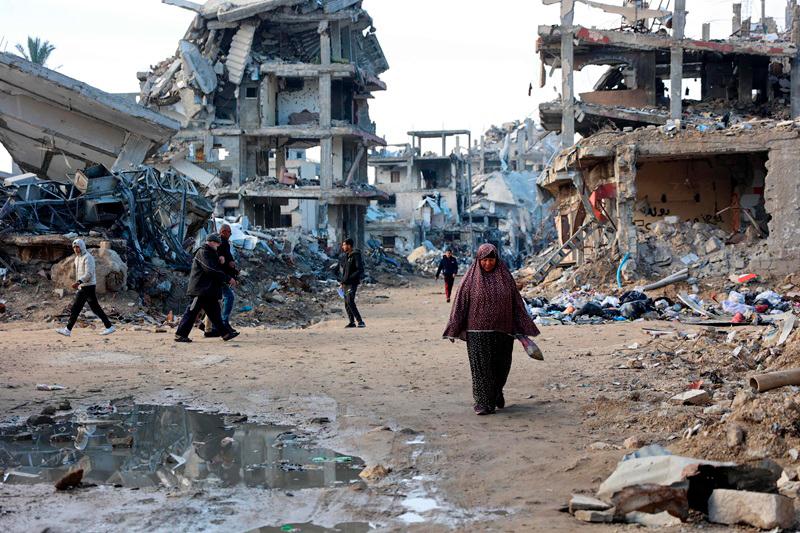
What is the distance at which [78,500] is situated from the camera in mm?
4625

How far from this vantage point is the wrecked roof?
19828 millimetres

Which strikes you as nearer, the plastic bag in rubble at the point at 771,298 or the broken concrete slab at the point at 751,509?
the broken concrete slab at the point at 751,509

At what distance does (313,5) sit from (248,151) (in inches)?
301

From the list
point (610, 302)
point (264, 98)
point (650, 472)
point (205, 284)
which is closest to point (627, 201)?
point (610, 302)

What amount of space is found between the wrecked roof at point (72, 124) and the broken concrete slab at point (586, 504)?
1776 centimetres

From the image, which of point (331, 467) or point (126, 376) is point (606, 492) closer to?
point (331, 467)

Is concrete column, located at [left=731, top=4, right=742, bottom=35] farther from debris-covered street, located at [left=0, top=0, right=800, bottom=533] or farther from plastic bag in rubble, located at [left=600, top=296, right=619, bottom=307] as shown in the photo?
plastic bag in rubble, located at [left=600, top=296, right=619, bottom=307]

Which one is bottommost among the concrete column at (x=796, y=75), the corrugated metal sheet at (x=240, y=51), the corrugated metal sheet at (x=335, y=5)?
the concrete column at (x=796, y=75)

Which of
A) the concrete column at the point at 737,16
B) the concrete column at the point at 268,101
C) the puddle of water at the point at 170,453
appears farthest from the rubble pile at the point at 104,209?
the concrete column at the point at 737,16

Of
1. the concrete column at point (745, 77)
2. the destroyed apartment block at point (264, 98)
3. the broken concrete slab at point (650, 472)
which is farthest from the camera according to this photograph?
the destroyed apartment block at point (264, 98)

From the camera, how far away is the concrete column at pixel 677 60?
28891 millimetres

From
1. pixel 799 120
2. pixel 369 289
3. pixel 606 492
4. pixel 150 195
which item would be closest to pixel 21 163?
pixel 150 195

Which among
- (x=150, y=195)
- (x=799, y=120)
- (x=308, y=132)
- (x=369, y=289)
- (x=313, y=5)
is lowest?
(x=369, y=289)

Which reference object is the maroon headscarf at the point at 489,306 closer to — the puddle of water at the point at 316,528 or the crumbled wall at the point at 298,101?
the puddle of water at the point at 316,528
